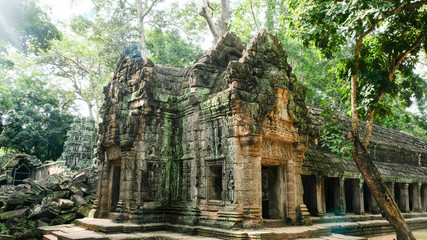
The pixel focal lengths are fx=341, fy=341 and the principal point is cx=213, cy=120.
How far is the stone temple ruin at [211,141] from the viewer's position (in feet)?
27.1

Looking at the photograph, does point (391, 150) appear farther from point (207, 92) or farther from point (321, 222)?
point (207, 92)

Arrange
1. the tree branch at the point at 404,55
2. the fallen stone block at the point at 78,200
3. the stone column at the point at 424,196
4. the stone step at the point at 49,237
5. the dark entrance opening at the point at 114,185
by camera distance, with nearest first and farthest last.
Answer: the stone step at the point at 49,237 < the tree branch at the point at 404,55 < the dark entrance opening at the point at 114,185 < the fallen stone block at the point at 78,200 < the stone column at the point at 424,196

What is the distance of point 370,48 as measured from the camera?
1038cm

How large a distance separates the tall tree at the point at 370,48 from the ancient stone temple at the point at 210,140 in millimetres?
1242

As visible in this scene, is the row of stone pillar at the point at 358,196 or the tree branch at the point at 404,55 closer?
the tree branch at the point at 404,55

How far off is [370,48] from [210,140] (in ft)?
18.7

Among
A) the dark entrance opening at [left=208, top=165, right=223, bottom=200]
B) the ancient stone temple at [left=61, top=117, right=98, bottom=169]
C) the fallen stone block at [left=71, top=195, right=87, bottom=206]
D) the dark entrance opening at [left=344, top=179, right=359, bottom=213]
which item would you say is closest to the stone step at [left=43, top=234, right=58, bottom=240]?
the fallen stone block at [left=71, top=195, right=87, bottom=206]

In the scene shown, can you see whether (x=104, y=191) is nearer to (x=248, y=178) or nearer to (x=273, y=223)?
(x=248, y=178)

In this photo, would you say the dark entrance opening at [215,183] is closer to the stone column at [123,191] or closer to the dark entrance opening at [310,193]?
the stone column at [123,191]

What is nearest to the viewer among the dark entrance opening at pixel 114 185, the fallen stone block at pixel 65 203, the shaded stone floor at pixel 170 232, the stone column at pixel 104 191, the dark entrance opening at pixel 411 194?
the shaded stone floor at pixel 170 232

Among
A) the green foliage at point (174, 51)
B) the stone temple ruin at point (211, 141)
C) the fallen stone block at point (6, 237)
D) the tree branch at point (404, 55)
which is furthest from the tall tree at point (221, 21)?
the fallen stone block at point (6, 237)

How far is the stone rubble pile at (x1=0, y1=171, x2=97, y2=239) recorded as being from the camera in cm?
1162

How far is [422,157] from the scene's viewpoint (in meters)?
18.5

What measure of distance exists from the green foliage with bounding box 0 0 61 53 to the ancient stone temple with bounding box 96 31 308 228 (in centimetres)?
324
